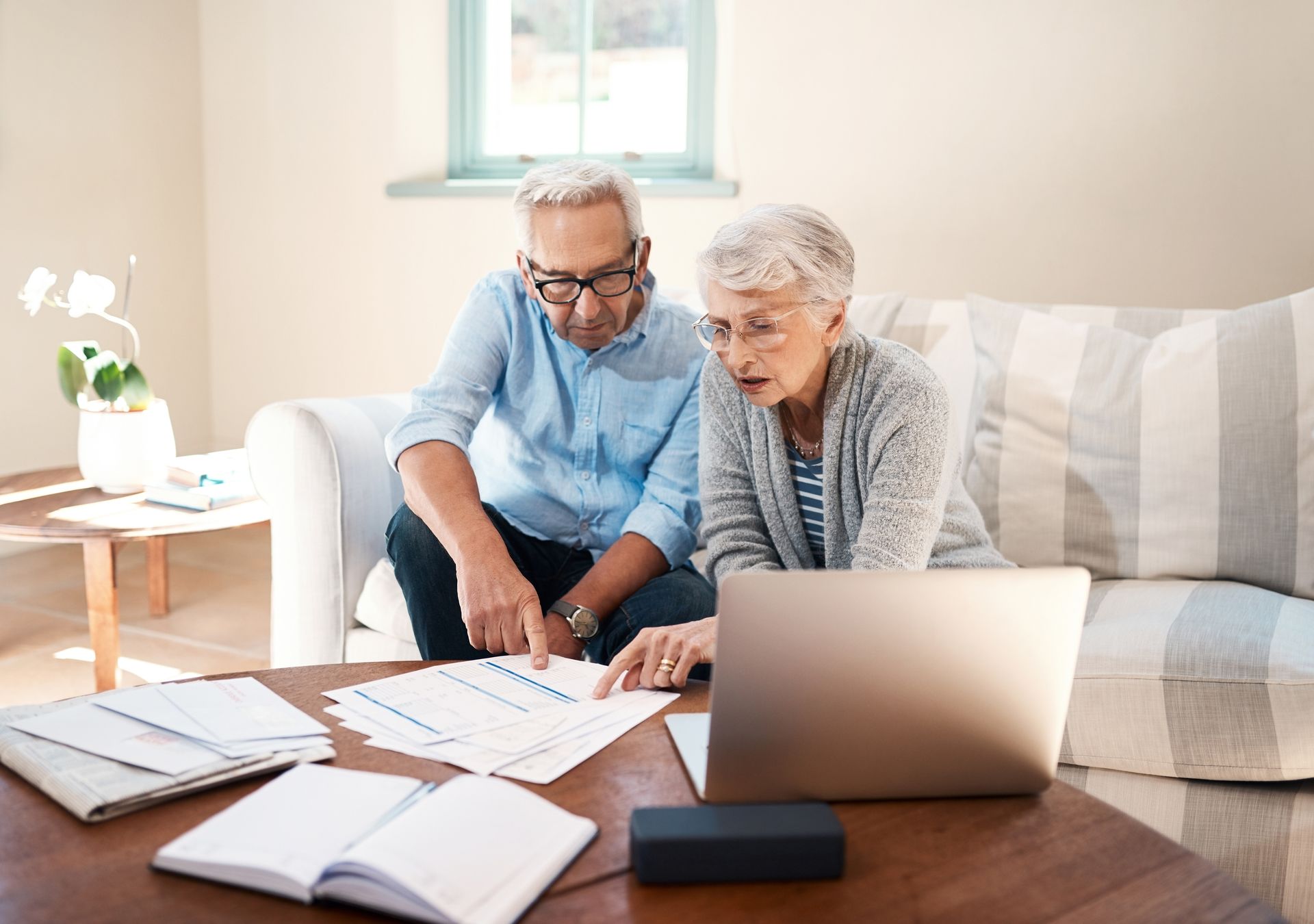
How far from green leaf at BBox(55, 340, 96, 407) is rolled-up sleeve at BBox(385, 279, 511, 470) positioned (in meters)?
0.92

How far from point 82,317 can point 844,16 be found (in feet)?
7.84

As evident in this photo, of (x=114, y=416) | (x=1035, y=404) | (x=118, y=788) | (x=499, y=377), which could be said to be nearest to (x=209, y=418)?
(x=114, y=416)

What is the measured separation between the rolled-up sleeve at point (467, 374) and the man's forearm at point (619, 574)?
28cm

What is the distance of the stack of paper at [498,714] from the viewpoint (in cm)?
94

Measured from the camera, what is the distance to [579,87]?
10.8ft

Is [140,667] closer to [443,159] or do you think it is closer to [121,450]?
[121,450]

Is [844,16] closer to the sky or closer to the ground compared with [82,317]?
closer to the sky

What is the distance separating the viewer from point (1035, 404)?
182cm

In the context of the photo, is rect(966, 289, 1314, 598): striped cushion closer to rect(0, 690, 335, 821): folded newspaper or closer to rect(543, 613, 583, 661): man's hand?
rect(543, 613, 583, 661): man's hand

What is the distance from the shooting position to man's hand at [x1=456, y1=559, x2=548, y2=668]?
1346 millimetres

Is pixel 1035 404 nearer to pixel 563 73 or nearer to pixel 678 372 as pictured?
pixel 678 372

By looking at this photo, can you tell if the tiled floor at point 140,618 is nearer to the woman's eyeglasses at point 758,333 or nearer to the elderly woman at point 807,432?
the elderly woman at point 807,432

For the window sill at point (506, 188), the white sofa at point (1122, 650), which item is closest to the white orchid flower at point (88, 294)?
the white sofa at point (1122, 650)

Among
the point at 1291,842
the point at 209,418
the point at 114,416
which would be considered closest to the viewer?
the point at 1291,842
